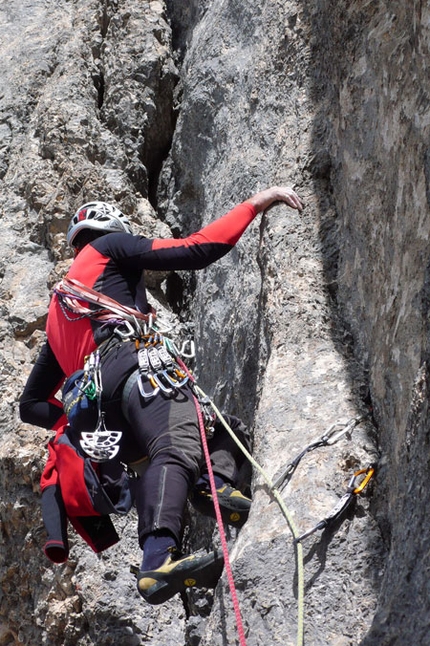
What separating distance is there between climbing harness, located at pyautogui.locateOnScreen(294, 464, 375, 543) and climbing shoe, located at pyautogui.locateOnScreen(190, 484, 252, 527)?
636 millimetres

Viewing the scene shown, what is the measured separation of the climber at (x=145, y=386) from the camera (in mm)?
3855

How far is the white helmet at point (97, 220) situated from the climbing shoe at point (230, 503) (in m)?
1.33

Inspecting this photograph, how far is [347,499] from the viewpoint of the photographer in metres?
3.68

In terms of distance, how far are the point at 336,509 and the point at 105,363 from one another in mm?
1244

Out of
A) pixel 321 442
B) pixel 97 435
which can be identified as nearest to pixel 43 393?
pixel 97 435

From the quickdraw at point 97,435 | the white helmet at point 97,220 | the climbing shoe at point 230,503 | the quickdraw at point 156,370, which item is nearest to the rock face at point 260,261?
the climbing shoe at point 230,503

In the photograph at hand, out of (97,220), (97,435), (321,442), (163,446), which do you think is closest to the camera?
(321,442)

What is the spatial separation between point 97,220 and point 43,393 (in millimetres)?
880

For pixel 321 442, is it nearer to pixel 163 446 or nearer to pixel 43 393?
pixel 163 446

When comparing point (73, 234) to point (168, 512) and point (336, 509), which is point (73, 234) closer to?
point (168, 512)

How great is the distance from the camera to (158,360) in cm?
432

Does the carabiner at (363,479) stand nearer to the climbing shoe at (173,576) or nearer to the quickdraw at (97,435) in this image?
the climbing shoe at (173,576)

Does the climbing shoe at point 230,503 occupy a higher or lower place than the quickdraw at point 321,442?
lower

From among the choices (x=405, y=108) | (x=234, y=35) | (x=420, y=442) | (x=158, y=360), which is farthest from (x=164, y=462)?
(x=234, y=35)
